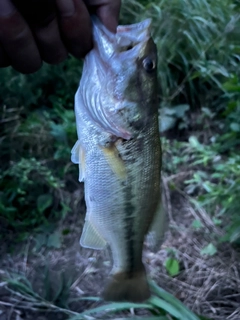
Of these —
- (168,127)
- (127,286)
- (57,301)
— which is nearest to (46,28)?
(127,286)

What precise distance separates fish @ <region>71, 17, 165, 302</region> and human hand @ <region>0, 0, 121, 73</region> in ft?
0.12

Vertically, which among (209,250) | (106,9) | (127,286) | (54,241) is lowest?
(209,250)

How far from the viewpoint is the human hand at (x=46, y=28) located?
1271mm

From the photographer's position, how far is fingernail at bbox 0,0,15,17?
1.23 meters

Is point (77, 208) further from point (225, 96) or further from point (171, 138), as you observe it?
point (225, 96)

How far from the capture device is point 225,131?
150 inches

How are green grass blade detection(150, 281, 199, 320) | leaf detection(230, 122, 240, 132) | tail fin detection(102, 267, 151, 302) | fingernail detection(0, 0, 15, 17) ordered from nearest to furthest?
fingernail detection(0, 0, 15, 17), tail fin detection(102, 267, 151, 302), green grass blade detection(150, 281, 199, 320), leaf detection(230, 122, 240, 132)

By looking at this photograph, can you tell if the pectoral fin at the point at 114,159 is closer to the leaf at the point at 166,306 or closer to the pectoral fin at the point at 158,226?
the pectoral fin at the point at 158,226

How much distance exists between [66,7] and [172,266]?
6.12ft

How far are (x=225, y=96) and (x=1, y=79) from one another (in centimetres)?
151

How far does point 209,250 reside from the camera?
2959mm

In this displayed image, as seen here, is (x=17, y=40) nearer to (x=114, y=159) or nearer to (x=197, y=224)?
(x=114, y=159)

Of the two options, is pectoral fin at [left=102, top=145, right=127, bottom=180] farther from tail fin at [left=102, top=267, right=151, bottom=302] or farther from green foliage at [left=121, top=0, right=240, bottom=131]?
green foliage at [left=121, top=0, right=240, bottom=131]

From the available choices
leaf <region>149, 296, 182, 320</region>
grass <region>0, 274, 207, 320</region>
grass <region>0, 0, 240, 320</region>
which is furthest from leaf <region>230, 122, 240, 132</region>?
leaf <region>149, 296, 182, 320</region>
